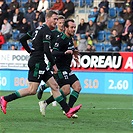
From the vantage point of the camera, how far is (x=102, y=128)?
10617mm

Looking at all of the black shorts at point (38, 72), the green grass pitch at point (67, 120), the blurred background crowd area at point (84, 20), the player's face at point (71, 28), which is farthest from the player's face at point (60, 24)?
the blurred background crowd area at point (84, 20)

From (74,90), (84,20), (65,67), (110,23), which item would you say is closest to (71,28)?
(65,67)

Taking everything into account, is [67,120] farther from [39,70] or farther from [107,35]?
[107,35]

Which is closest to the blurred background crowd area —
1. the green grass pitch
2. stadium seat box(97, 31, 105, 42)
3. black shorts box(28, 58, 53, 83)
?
stadium seat box(97, 31, 105, 42)

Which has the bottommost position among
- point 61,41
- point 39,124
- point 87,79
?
point 87,79

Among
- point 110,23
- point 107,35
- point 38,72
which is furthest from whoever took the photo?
point 110,23

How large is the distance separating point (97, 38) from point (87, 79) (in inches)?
177

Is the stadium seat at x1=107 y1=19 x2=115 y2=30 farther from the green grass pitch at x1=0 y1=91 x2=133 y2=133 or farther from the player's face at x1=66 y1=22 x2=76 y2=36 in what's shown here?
the player's face at x1=66 y1=22 x2=76 y2=36

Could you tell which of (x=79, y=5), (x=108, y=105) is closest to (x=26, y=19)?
(x=79, y=5)

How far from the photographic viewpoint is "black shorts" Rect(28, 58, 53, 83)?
473 inches

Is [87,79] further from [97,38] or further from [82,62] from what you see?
[97,38]

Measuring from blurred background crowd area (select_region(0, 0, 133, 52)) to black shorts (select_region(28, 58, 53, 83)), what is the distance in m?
12.4

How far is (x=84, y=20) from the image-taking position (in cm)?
2759

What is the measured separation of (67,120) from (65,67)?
1758mm
